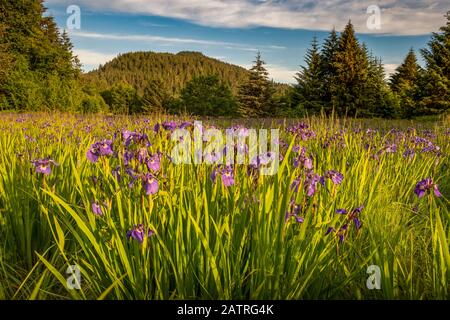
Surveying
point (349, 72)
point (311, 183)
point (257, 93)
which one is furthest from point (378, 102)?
point (311, 183)

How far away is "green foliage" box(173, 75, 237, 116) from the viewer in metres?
63.5

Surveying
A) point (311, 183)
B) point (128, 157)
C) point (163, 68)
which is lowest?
point (311, 183)

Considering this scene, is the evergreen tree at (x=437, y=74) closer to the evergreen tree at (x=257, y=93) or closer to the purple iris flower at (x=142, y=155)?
the evergreen tree at (x=257, y=93)

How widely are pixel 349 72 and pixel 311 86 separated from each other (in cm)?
414

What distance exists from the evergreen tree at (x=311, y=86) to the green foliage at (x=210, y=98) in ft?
81.9

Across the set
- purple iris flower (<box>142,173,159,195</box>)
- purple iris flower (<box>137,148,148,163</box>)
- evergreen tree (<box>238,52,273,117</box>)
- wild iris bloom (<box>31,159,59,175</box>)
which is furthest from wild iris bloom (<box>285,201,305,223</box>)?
evergreen tree (<box>238,52,273,117</box>)

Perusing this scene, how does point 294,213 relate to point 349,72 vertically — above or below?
below

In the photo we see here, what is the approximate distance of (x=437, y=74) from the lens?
2836cm

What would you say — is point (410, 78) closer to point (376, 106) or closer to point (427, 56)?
point (376, 106)

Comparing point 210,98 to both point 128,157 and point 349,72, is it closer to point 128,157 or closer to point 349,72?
point 349,72

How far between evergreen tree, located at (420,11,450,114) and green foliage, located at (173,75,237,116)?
Result: 36.8m

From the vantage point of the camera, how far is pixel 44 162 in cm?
A: 193

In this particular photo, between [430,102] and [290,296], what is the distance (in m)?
33.2

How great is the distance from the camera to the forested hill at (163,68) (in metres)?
148
